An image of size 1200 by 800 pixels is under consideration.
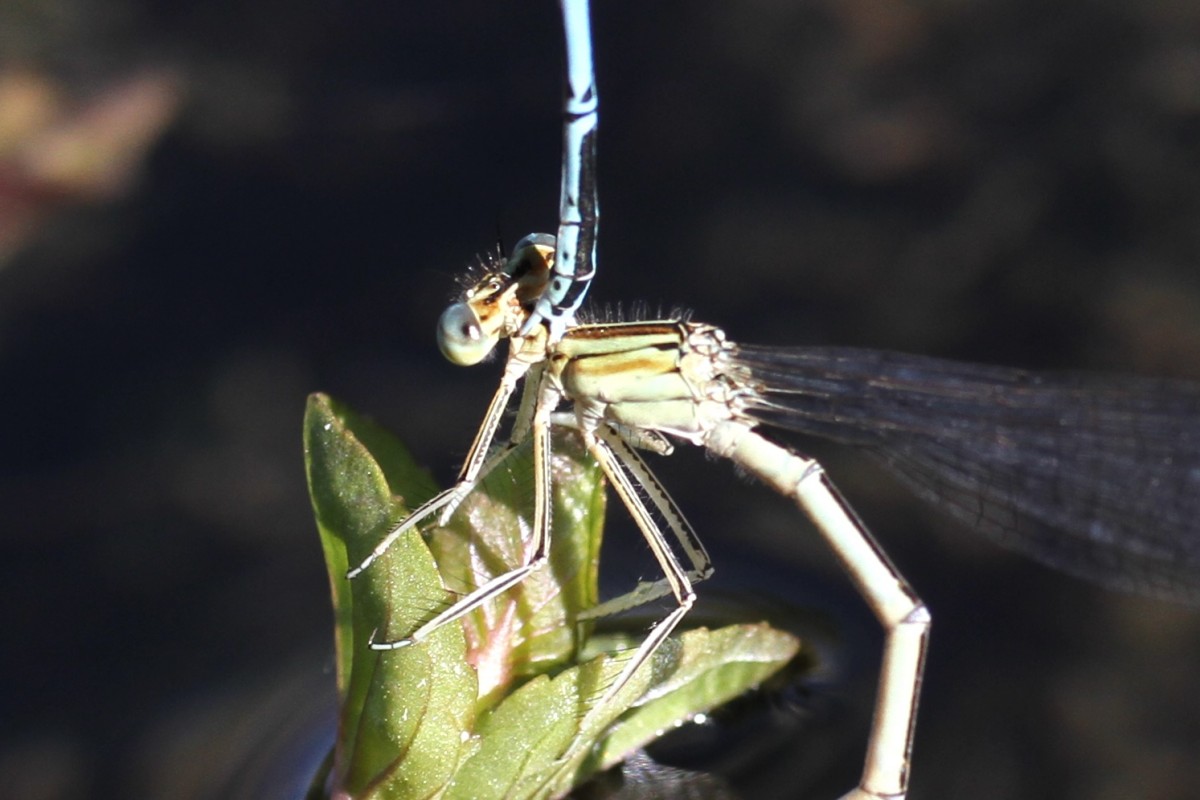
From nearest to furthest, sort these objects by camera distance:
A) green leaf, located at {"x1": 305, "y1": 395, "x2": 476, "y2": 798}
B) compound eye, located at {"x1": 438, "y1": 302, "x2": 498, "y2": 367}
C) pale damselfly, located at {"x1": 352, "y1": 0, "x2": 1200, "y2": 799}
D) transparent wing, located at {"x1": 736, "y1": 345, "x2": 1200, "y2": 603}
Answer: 1. green leaf, located at {"x1": 305, "y1": 395, "x2": 476, "y2": 798}
2. compound eye, located at {"x1": 438, "y1": 302, "x2": 498, "y2": 367}
3. pale damselfly, located at {"x1": 352, "y1": 0, "x2": 1200, "y2": 799}
4. transparent wing, located at {"x1": 736, "y1": 345, "x2": 1200, "y2": 603}

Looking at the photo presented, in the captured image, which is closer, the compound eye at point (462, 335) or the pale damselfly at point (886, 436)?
the compound eye at point (462, 335)

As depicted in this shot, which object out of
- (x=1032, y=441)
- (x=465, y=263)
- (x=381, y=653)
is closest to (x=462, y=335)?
(x=381, y=653)

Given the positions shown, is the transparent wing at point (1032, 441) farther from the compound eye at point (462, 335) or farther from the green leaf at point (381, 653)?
the green leaf at point (381, 653)

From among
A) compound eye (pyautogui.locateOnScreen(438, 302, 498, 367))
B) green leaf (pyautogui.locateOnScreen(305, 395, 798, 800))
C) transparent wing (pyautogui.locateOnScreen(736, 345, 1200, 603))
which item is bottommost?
green leaf (pyautogui.locateOnScreen(305, 395, 798, 800))

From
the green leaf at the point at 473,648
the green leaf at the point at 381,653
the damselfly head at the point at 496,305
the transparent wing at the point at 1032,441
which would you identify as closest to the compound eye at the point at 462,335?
the damselfly head at the point at 496,305

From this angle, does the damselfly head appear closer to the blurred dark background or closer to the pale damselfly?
the pale damselfly

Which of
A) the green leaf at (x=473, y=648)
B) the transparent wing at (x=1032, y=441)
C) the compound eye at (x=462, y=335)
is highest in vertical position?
the compound eye at (x=462, y=335)

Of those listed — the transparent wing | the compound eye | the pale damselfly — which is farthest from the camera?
the transparent wing

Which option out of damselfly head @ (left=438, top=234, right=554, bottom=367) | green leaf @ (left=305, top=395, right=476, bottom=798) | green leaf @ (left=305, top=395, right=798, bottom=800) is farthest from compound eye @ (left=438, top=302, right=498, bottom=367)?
green leaf @ (left=305, top=395, right=476, bottom=798)

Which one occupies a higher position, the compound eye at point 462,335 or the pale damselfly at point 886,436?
the compound eye at point 462,335
